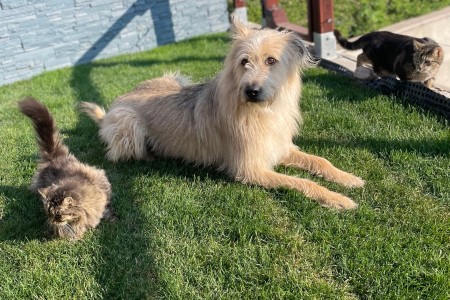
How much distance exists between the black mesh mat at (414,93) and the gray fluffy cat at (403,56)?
91 millimetres

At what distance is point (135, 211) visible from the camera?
367 cm

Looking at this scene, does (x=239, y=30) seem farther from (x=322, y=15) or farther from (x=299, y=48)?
(x=322, y=15)

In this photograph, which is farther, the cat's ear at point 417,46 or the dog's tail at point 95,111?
the dog's tail at point 95,111

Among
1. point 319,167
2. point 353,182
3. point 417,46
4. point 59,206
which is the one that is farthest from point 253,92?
point 417,46

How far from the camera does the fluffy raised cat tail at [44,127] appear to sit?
11.4 feet

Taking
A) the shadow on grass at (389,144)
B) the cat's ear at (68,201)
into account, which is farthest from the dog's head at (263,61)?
the cat's ear at (68,201)

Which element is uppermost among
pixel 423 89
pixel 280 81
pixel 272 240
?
pixel 280 81

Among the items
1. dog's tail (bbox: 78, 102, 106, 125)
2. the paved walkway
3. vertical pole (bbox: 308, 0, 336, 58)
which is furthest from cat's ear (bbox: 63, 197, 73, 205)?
the paved walkway

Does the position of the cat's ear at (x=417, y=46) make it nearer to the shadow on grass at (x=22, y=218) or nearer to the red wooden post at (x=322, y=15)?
the red wooden post at (x=322, y=15)

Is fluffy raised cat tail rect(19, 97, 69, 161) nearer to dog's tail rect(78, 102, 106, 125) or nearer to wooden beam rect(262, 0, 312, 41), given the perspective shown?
dog's tail rect(78, 102, 106, 125)

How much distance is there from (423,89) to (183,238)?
307 cm

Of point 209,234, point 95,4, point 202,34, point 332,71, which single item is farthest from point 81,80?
point 209,234

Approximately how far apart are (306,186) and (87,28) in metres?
6.19

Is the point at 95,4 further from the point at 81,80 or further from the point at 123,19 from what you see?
the point at 81,80
